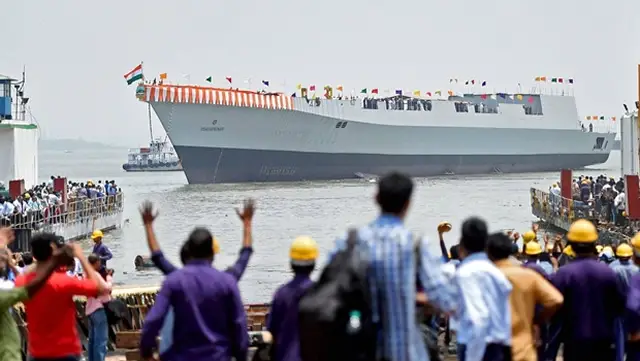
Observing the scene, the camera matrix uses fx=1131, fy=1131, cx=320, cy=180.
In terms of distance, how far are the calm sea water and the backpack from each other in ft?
47.5

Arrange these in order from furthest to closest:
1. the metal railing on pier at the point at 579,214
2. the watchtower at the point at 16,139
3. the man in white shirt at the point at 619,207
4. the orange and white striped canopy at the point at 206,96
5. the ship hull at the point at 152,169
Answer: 1. the ship hull at the point at 152,169
2. the orange and white striped canopy at the point at 206,96
3. the watchtower at the point at 16,139
4. the man in white shirt at the point at 619,207
5. the metal railing on pier at the point at 579,214

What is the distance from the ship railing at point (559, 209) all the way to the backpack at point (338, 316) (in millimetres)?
22807

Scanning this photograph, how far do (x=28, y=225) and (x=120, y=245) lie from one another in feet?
21.1

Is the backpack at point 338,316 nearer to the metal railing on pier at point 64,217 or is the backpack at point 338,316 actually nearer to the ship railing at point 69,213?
the metal railing on pier at point 64,217

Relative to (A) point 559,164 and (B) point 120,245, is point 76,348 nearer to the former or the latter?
(B) point 120,245

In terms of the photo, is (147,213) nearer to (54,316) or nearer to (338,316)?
(54,316)

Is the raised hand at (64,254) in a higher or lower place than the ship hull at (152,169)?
lower

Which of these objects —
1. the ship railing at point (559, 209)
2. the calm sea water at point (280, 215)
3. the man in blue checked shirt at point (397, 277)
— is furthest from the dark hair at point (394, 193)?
the ship railing at point (559, 209)

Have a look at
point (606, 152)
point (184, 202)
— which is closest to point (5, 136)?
point (184, 202)

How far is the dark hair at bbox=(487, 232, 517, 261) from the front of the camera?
18.8ft

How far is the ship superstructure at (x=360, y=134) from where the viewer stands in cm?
6250

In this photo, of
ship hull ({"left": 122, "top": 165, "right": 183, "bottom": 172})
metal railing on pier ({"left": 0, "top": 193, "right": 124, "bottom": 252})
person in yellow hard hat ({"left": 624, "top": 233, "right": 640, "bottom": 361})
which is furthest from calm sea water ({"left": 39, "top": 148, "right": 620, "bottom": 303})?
ship hull ({"left": 122, "top": 165, "right": 183, "bottom": 172})

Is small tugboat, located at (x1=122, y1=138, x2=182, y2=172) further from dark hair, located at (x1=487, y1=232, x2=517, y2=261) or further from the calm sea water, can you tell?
dark hair, located at (x1=487, y1=232, x2=517, y2=261)

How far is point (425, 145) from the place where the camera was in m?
72.3
